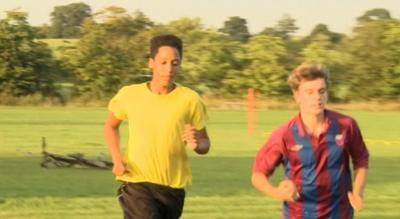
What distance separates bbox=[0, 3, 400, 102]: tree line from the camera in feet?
177

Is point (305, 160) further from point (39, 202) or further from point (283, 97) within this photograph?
point (283, 97)

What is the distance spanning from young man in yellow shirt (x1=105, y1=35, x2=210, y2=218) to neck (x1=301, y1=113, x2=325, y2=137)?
1.33m

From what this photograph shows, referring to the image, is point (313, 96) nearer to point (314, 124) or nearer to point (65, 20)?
point (314, 124)

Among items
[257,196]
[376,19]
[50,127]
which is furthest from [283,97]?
[257,196]

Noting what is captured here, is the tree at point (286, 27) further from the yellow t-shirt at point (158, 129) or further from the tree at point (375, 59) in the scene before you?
the yellow t-shirt at point (158, 129)

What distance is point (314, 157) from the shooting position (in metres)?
5.09

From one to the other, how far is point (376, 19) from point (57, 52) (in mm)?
20554

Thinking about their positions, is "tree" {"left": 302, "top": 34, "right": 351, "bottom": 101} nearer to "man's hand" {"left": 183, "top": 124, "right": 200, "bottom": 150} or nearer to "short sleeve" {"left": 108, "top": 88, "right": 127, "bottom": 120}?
"short sleeve" {"left": 108, "top": 88, "right": 127, "bottom": 120}

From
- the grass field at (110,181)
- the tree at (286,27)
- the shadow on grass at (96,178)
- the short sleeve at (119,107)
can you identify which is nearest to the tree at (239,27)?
the tree at (286,27)

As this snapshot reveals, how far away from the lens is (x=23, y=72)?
2082 inches

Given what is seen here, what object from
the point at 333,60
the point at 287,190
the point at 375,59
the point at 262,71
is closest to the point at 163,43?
the point at 287,190

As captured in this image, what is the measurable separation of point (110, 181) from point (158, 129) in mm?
8782

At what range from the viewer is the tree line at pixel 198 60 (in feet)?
177

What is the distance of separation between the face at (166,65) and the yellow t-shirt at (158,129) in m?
0.11
